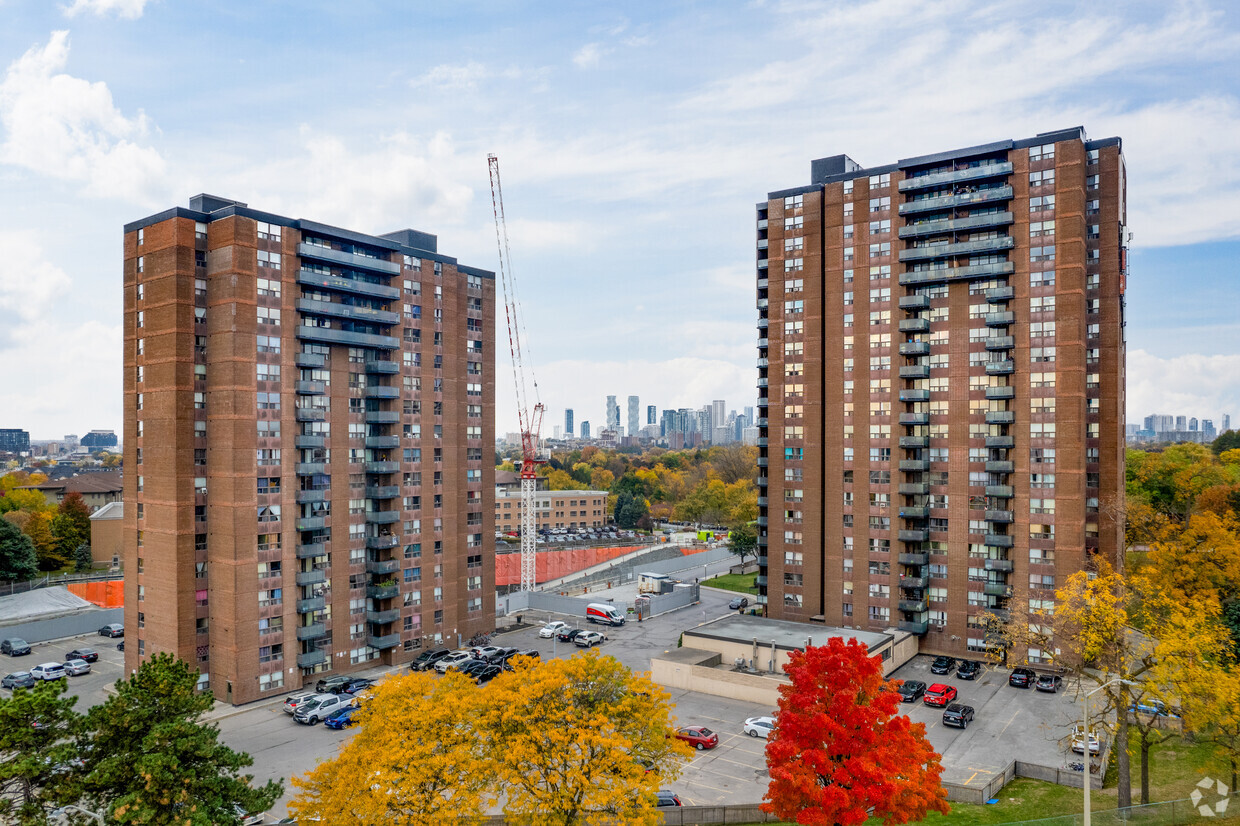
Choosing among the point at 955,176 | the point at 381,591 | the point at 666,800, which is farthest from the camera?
the point at 955,176

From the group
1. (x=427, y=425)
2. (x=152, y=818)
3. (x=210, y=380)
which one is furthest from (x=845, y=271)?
(x=152, y=818)

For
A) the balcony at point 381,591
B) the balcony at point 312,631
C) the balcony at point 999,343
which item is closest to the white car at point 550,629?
the balcony at point 381,591

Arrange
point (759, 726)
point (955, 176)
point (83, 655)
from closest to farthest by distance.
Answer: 1. point (759, 726)
2. point (955, 176)
3. point (83, 655)

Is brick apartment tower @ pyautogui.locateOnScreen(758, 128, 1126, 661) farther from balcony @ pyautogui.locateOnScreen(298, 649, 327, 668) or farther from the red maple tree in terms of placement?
balcony @ pyautogui.locateOnScreen(298, 649, 327, 668)

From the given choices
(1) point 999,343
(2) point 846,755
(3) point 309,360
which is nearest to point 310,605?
(3) point 309,360

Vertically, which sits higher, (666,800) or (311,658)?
(311,658)

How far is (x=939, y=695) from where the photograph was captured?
65.6 m

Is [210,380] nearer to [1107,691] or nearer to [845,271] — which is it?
[845,271]

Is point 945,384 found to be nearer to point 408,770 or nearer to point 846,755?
point 846,755

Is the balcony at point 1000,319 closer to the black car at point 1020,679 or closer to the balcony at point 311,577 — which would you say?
the black car at point 1020,679

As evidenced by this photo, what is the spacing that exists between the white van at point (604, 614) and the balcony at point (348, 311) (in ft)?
149

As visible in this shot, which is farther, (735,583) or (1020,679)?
(735,583)

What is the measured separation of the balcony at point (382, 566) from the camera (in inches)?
3041

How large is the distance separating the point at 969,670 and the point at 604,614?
43.6m
